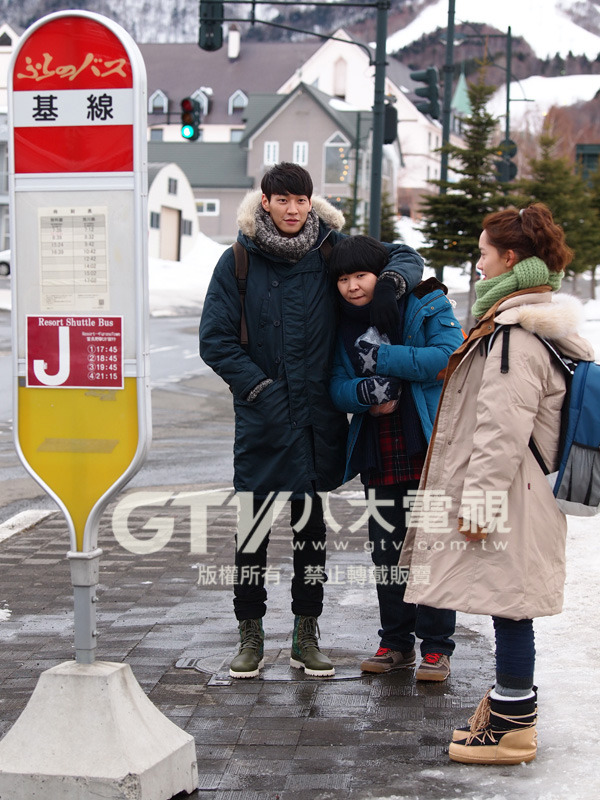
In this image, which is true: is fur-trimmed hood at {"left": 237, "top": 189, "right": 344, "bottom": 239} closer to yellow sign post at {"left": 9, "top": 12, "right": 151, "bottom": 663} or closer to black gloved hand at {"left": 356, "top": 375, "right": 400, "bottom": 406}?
black gloved hand at {"left": 356, "top": 375, "right": 400, "bottom": 406}

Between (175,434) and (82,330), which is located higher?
(82,330)

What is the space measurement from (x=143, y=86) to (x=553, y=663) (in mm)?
2896

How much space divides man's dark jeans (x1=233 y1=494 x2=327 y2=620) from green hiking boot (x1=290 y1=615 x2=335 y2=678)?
0.05 metres

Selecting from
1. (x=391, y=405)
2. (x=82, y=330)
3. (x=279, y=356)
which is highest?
(x=82, y=330)

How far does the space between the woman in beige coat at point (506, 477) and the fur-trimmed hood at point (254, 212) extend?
1.01m

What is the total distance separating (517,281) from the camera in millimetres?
4113

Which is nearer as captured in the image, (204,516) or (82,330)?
(82,330)

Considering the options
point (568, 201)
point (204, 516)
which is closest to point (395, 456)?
point (204, 516)

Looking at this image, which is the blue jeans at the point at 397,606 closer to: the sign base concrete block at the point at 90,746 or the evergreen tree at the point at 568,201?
the sign base concrete block at the point at 90,746

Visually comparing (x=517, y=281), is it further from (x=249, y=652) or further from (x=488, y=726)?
(x=249, y=652)

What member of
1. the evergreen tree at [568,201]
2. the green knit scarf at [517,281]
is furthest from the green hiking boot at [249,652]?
the evergreen tree at [568,201]

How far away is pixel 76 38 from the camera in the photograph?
12.0 feet

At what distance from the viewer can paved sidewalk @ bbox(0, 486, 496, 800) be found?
389cm

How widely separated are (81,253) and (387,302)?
4.70ft
